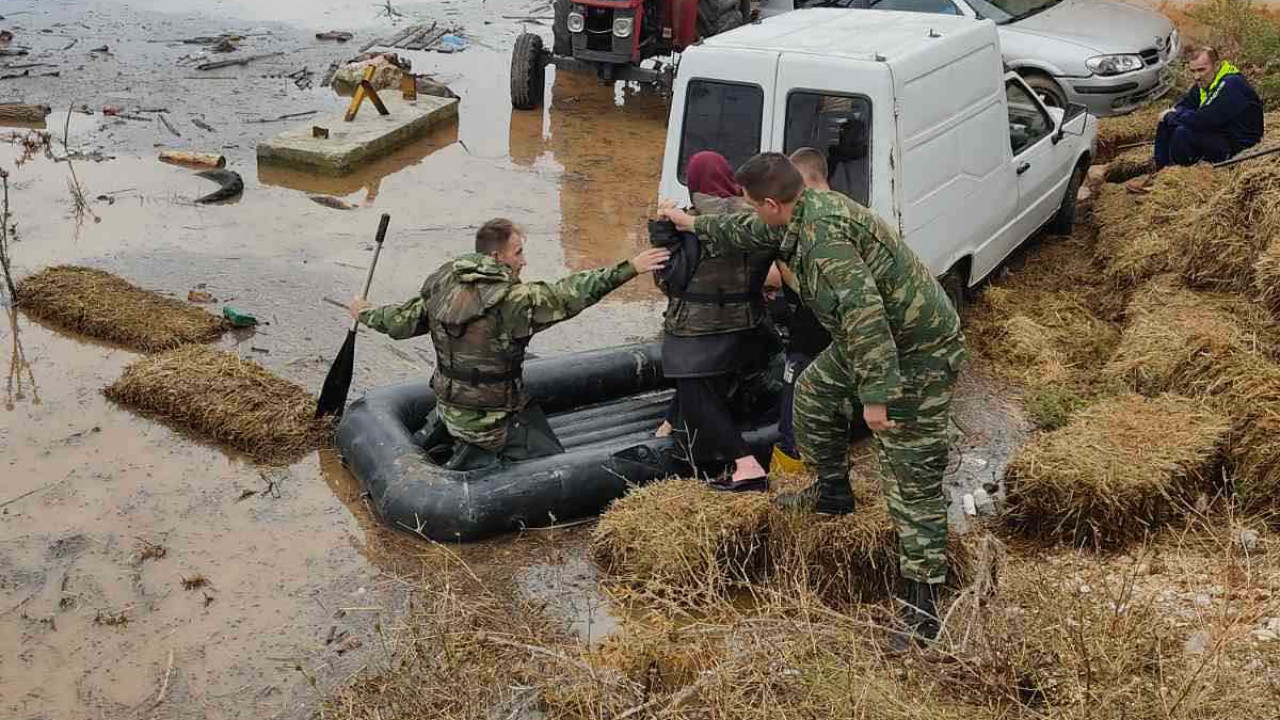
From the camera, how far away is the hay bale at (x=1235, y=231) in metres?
7.92

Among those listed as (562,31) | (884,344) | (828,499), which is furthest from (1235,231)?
(562,31)

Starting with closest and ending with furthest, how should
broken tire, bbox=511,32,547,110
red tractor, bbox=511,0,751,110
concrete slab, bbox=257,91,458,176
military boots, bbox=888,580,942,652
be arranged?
military boots, bbox=888,580,942,652 → concrete slab, bbox=257,91,458,176 → red tractor, bbox=511,0,751,110 → broken tire, bbox=511,32,547,110

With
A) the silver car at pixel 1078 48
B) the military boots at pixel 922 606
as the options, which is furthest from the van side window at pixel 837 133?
the silver car at pixel 1078 48

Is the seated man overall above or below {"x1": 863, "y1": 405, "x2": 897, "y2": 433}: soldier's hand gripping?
below

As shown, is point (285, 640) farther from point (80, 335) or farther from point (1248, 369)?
point (1248, 369)

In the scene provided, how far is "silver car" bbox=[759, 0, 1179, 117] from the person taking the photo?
12.9 metres

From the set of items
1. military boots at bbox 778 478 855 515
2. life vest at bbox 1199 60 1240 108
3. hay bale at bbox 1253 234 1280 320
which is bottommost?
military boots at bbox 778 478 855 515

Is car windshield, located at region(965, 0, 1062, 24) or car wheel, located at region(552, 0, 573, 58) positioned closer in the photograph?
car windshield, located at region(965, 0, 1062, 24)

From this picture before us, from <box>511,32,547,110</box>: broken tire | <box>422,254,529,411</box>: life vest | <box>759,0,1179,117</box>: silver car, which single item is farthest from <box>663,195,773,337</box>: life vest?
<box>511,32,547,110</box>: broken tire

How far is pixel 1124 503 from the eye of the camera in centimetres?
607

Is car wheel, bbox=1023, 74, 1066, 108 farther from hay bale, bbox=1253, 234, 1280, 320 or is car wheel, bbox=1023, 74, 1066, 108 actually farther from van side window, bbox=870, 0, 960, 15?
hay bale, bbox=1253, 234, 1280, 320

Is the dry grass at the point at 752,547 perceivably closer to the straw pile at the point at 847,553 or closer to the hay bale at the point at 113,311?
the straw pile at the point at 847,553

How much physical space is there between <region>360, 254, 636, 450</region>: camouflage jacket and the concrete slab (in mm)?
6328

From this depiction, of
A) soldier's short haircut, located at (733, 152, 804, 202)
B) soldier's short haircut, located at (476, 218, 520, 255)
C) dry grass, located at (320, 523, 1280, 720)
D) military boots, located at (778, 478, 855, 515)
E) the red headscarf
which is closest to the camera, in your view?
dry grass, located at (320, 523, 1280, 720)
